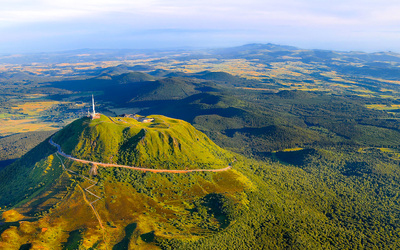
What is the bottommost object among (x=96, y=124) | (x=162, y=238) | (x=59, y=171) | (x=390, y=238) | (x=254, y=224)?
(x=390, y=238)

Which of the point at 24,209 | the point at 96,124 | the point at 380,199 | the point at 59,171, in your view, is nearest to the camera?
the point at 24,209

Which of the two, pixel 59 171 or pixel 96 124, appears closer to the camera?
pixel 59 171

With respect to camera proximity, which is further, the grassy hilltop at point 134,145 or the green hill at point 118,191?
the grassy hilltop at point 134,145

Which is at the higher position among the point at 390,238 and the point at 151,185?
the point at 151,185

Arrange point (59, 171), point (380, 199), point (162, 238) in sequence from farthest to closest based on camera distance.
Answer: point (380, 199)
point (59, 171)
point (162, 238)

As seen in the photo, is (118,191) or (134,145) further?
(134,145)

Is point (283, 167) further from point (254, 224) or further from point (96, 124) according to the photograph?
point (96, 124)

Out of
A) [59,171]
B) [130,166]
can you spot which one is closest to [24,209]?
[59,171]

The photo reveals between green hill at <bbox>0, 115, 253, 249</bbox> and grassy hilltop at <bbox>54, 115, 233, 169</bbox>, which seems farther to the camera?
Answer: grassy hilltop at <bbox>54, 115, 233, 169</bbox>

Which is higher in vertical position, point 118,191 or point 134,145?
point 134,145
